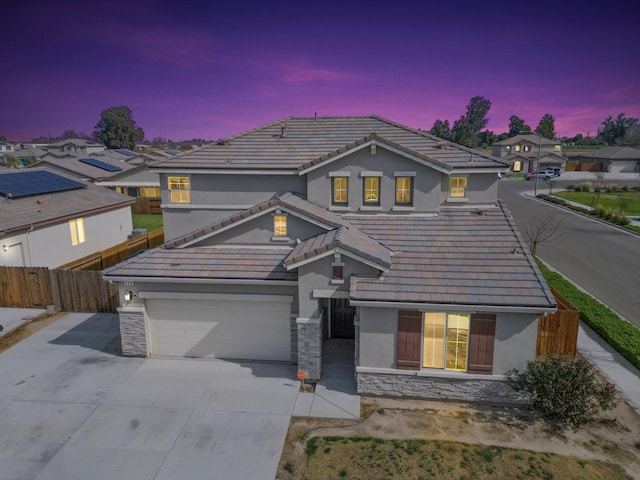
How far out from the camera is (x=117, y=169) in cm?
4906

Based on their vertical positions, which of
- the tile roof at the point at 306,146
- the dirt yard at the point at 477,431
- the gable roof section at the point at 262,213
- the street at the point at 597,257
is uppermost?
the tile roof at the point at 306,146

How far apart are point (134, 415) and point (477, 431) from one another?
8.98 meters

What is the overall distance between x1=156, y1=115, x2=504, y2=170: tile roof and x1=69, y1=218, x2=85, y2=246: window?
9.84 m

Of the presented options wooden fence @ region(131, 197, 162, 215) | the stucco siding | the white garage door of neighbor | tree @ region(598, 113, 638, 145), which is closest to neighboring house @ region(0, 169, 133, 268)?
the white garage door of neighbor

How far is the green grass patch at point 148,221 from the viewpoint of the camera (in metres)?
36.6

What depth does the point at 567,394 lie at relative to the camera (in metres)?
11.2

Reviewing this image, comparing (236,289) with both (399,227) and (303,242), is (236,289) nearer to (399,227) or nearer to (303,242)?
(303,242)

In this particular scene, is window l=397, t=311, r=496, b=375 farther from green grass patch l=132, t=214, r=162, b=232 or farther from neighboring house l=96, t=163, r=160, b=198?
neighboring house l=96, t=163, r=160, b=198

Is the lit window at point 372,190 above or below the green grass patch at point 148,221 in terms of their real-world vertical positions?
above

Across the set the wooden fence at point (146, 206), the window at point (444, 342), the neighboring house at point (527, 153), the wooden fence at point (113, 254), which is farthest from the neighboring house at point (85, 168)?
the neighboring house at point (527, 153)

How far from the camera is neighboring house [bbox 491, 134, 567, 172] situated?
81312mm

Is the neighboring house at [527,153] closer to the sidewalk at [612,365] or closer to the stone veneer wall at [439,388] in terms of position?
the sidewalk at [612,365]

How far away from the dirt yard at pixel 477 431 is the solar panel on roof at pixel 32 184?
21277 millimetres

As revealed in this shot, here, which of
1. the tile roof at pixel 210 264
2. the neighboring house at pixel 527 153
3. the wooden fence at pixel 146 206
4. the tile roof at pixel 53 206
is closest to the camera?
the tile roof at pixel 210 264
